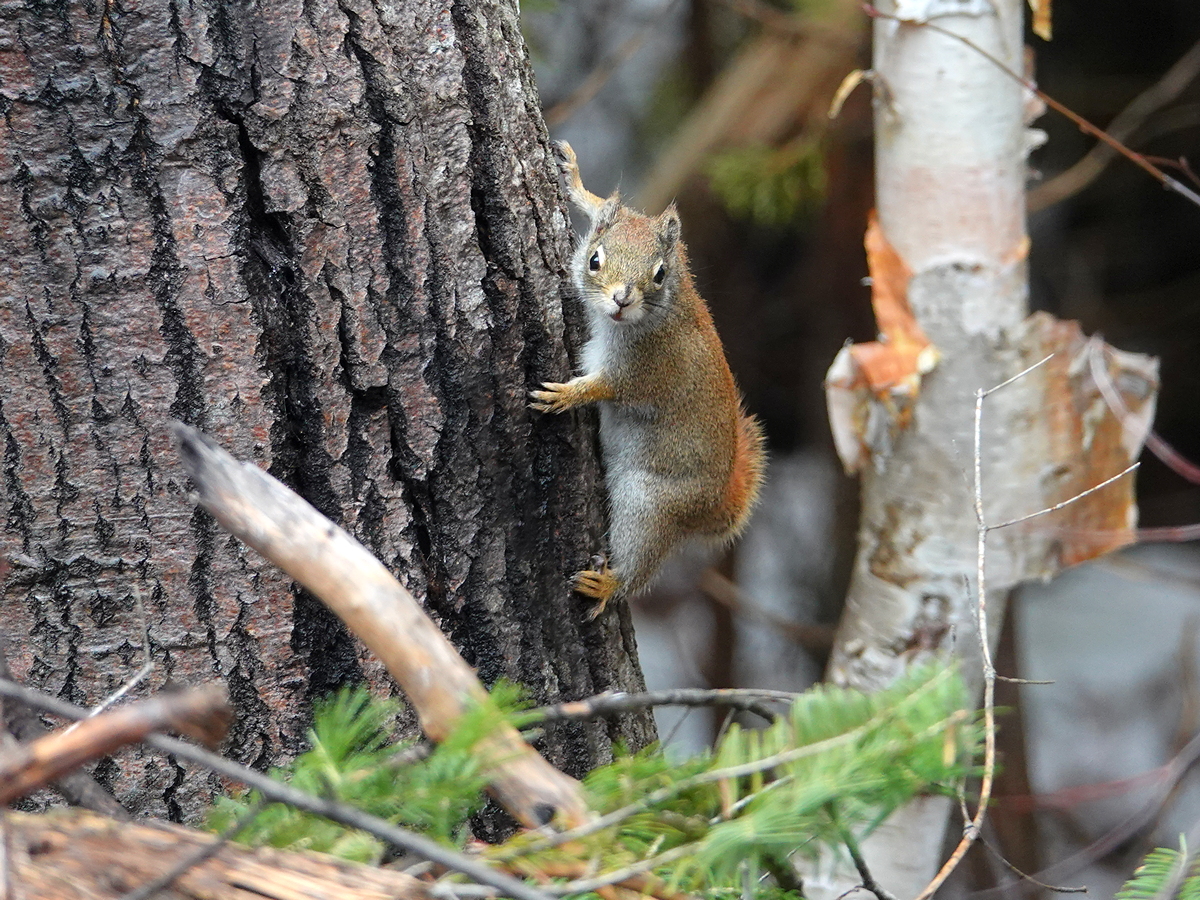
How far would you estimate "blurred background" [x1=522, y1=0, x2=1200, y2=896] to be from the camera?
11.2 feet

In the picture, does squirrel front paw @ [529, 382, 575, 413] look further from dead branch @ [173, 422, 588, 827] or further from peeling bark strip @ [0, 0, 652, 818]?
dead branch @ [173, 422, 588, 827]

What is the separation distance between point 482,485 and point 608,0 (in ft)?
10.00

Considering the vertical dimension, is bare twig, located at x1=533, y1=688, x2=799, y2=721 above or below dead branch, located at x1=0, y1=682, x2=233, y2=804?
below

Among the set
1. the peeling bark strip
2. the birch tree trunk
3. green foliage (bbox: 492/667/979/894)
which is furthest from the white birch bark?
green foliage (bbox: 492/667/979/894)

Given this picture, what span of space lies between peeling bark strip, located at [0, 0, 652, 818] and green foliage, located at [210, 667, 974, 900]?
0.44 metres

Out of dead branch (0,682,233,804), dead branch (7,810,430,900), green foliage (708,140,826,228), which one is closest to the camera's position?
dead branch (0,682,233,804)

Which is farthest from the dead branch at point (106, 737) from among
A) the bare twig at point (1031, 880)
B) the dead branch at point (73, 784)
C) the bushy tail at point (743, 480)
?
the bushy tail at point (743, 480)

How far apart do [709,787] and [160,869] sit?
383mm

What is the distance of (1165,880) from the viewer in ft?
2.80

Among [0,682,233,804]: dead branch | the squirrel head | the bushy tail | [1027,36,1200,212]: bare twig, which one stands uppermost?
[1027,36,1200,212]: bare twig

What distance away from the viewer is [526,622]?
1.35m

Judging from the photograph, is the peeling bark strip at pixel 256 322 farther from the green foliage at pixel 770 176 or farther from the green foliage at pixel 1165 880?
the green foliage at pixel 770 176

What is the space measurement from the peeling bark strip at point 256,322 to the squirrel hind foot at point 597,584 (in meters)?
0.11

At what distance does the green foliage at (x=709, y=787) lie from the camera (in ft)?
2.38
